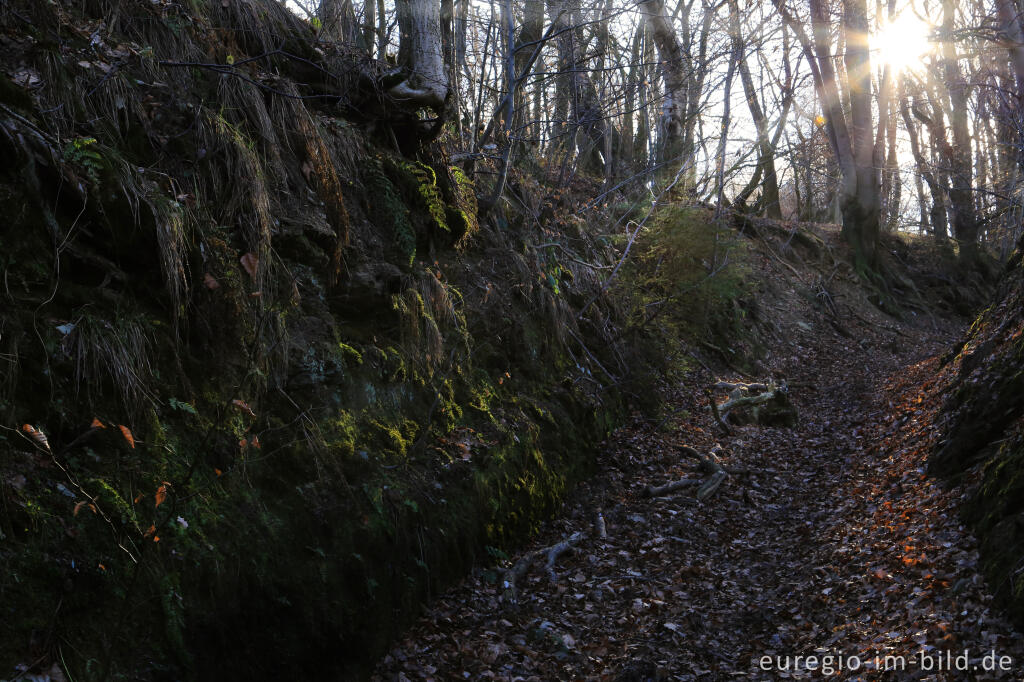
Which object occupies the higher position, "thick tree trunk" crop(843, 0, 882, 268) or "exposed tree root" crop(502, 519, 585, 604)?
"thick tree trunk" crop(843, 0, 882, 268)

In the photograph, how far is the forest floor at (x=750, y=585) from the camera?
158 inches

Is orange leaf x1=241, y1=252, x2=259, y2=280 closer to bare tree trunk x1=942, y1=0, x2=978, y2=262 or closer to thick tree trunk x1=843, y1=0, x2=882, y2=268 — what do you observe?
thick tree trunk x1=843, y1=0, x2=882, y2=268

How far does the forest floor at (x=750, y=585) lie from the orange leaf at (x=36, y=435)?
7.46ft

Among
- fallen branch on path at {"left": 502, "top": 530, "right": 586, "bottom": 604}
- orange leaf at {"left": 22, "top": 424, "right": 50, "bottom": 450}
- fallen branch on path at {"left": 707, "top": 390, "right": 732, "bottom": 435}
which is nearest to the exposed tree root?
fallen branch on path at {"left": 502, "top": 530, "right": 586, "bottom": 604}

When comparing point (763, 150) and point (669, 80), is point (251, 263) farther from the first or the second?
point (763, 150)

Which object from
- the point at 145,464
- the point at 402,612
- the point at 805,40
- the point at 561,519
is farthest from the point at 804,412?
the point at 805,40

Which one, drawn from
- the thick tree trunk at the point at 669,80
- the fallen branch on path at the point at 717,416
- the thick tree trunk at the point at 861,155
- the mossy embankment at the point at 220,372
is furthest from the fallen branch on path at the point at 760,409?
the thick tree trunk at the point at 861,155

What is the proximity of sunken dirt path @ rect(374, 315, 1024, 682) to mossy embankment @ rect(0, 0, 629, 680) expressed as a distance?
0.55 meters

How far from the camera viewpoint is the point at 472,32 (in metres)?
13.2

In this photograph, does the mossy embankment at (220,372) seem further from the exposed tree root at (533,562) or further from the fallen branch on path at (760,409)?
the fallen branch on path at (760,409)

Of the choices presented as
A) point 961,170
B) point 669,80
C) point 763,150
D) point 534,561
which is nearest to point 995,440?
point 534,561

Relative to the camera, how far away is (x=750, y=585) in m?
5.30

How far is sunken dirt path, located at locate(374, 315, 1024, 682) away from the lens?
399 cm

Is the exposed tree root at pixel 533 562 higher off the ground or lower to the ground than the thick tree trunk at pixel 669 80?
lower
